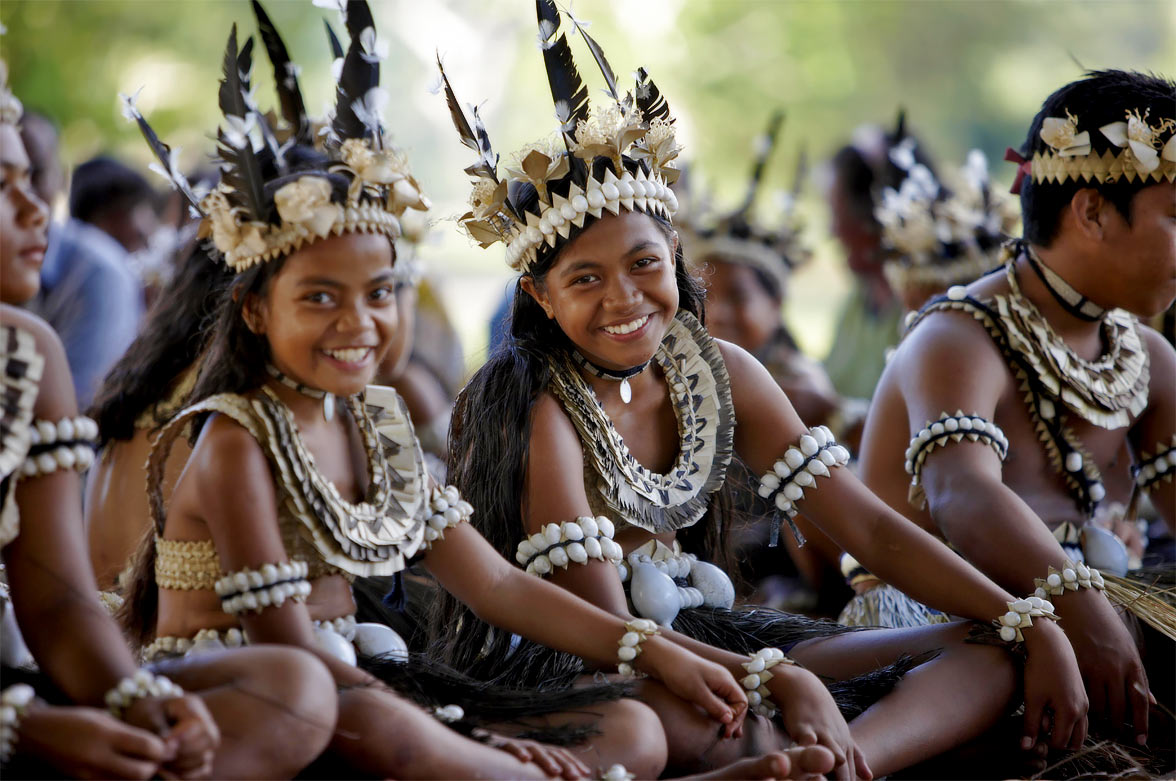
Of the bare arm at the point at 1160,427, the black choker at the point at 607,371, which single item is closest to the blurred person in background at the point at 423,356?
the black choker at the point at 607,371

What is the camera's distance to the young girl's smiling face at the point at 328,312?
2084 millimetres

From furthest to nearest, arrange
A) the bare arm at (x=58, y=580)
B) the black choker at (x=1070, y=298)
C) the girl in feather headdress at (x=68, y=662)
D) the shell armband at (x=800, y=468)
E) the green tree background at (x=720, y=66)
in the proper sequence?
the green tree background at (x=720, y=66) → the black choker at (x=1070, y=298) → the shell armband at (x=800, y=468) → the bare arm at (x=58, y=580) → the girl in feather headdress at (x=68, y=662)

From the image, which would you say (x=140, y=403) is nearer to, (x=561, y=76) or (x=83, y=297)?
(x=561, y=76)

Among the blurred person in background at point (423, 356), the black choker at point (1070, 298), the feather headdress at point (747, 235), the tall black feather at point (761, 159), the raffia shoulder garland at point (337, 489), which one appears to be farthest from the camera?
the feather headdress at point (747, 235)

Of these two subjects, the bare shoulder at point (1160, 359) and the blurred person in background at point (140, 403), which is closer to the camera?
the blurred person in background at point (140, 403)

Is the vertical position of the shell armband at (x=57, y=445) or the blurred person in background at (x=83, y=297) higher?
the blurred person in background at (x=83, y=297)

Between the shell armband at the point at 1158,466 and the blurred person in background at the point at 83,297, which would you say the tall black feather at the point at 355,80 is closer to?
the shell armband at the point at 1158,466

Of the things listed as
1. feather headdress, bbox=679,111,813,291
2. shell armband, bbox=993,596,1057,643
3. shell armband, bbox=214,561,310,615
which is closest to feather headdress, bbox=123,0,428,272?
shell armband, bbox=214,561,310,615

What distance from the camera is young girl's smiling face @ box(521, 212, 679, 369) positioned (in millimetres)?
2441

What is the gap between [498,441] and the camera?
8.03 feet

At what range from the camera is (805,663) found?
99.0 inches

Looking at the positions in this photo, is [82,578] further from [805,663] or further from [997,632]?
[997,632]

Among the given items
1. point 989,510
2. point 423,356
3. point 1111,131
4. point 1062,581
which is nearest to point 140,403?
point 989,510

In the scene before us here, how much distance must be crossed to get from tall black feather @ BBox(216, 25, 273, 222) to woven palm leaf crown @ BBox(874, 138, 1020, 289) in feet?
8.58
